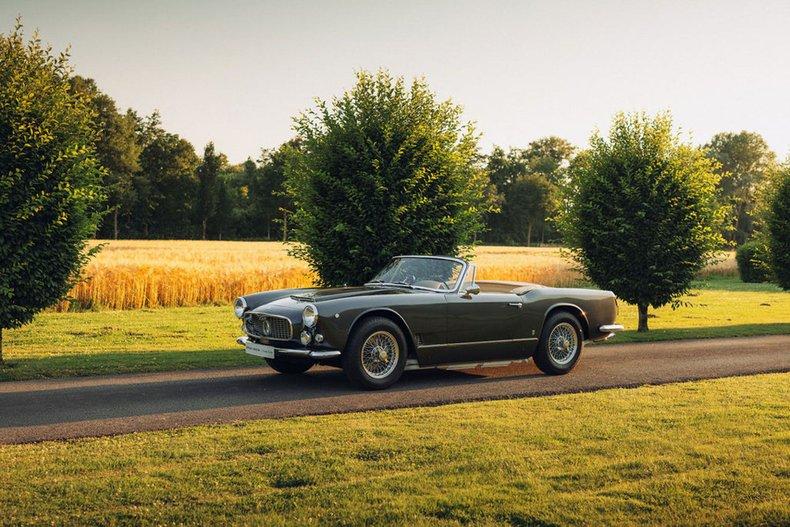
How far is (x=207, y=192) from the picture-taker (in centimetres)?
8794

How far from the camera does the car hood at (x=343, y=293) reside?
1049cm

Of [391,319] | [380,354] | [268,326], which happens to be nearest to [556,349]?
[391,319]

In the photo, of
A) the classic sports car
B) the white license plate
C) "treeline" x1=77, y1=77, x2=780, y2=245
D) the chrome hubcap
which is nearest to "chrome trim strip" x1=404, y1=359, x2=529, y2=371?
the classic sports car

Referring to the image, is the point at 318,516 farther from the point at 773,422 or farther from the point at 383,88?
the point at 383,88

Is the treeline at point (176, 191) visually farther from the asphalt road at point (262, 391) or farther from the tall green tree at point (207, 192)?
the asphalt road at point (262, 391)

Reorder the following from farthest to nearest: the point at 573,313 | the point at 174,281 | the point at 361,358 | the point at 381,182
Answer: the point at 174,281
the point at 381,182
the point at 573,313
the point at 361,358

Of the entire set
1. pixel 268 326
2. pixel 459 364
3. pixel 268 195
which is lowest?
pixel 459 364

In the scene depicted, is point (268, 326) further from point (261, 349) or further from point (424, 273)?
point (424, 273)

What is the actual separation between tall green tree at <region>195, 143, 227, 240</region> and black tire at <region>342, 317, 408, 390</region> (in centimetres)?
7964

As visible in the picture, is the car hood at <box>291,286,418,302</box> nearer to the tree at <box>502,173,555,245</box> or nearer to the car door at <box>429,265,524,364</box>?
the car door at <box>429,265,524,364</box>

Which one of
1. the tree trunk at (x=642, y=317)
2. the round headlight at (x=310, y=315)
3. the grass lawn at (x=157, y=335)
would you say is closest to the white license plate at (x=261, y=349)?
the round headlight at (x=310, y=315)

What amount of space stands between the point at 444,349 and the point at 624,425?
3.23m

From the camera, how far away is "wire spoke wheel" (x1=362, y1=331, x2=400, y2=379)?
10305 mm

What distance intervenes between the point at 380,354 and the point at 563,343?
10.4ft
